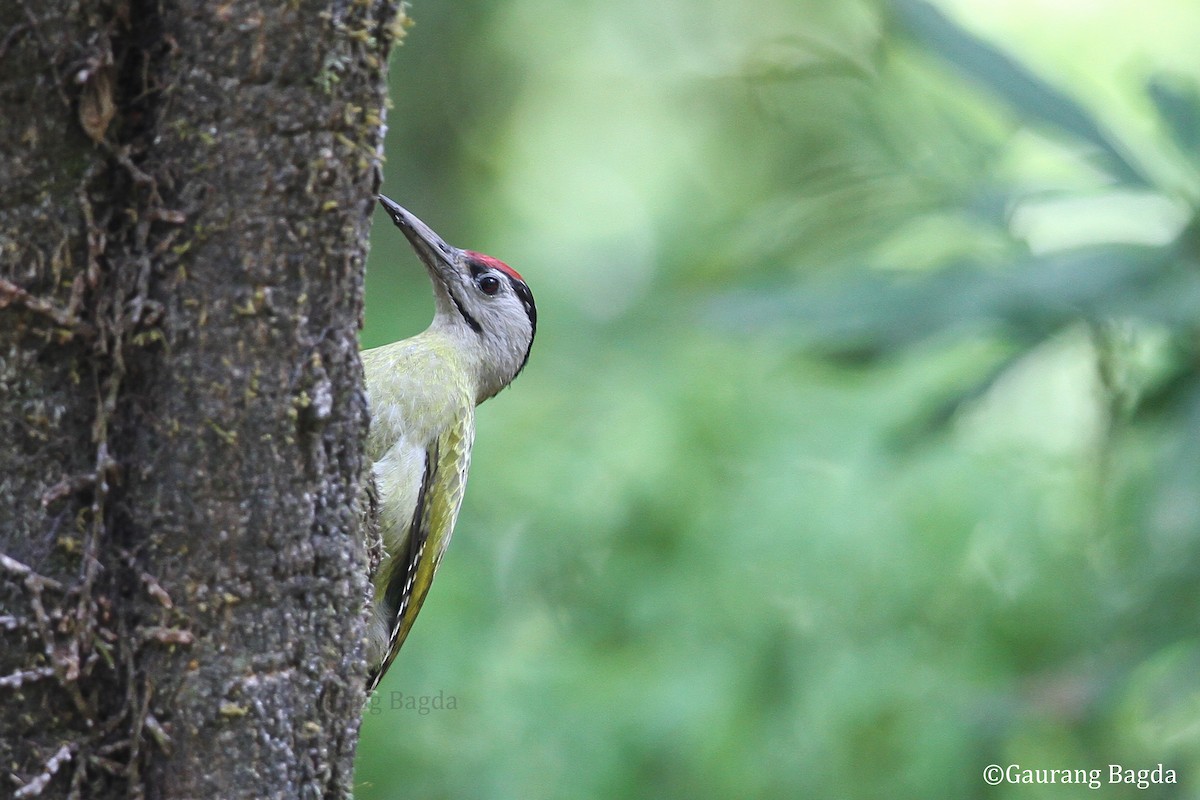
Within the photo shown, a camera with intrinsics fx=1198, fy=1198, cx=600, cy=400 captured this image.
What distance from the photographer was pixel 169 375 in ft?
6.59

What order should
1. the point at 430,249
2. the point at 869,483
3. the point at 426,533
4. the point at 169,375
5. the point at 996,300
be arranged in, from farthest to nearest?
the point at 869,483, the point at 430,249, the point at 426,533, the point at 996,300, the point at 169,375

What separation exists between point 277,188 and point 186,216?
16 centimetres

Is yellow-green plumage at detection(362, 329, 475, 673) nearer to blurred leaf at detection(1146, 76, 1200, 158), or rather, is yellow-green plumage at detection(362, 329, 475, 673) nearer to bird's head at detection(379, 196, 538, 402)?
bird's head at detection(379, 196, 538, 402)

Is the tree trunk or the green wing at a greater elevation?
the tree trunk

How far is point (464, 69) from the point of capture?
10297mm

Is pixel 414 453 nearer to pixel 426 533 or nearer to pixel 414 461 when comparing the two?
pixel 414 461

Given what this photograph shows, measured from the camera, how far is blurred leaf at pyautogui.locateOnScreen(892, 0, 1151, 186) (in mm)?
3791

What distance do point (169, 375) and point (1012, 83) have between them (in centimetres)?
290

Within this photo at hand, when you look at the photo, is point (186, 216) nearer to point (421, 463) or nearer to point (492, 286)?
point (421, 463)

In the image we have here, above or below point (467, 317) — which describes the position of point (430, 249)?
above

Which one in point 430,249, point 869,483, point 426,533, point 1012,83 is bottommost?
point 869,483

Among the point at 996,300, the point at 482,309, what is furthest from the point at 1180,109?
the point at 482,309

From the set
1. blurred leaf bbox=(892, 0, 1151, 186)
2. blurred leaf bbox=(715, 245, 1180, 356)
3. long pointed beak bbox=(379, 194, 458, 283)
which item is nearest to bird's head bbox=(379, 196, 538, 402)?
long pointed beak bbox=(379, 194, 458, 283)

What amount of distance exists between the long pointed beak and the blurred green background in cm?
96
